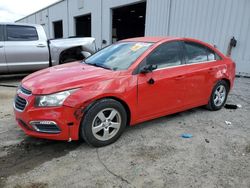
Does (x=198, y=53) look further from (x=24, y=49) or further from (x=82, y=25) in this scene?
(x=82, y=25)

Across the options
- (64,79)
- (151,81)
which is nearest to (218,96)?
(151,81)

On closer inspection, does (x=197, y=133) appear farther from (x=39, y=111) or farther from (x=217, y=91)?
(x=39, y=111)

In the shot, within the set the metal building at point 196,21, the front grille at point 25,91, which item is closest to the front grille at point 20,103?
the front grille at point 25,91

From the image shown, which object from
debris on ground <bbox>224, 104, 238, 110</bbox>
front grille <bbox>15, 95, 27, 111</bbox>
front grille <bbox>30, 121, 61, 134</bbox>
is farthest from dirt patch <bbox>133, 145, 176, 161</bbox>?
debris on ground <bbox>224, 104, 238, 110</bbox>

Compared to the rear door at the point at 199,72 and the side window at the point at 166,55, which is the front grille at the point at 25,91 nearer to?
the side window at the point at 166,55

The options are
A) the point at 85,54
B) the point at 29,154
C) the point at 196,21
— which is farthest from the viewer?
the point at 196,21

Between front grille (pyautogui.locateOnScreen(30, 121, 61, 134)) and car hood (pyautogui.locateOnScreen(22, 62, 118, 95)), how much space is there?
0.39 m

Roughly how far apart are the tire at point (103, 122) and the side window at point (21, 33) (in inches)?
212

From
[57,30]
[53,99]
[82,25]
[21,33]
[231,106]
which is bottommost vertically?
[231,106]

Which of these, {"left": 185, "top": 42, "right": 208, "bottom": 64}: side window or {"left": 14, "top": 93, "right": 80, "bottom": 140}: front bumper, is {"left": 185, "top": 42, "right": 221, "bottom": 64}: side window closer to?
{"left": 185, "top": 42, "right": 208, "bottom": 64}: side window

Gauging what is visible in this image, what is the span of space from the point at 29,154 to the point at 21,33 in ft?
17.6

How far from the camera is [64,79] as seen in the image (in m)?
3.08

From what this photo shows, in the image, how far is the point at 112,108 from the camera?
3141 millimetres

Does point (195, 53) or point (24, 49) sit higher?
point (195, 53)
